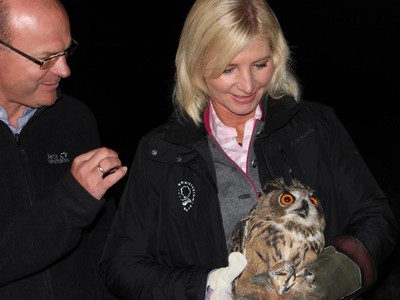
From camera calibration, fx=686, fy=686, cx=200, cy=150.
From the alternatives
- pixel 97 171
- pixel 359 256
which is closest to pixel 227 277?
pixel 359 256

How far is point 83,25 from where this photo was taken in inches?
389

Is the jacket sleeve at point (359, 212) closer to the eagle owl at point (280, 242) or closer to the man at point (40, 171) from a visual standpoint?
the eagle owl at point (280, 242)

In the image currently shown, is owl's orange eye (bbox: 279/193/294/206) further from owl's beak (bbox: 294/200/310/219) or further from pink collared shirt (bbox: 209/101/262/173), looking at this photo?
pink collared shirt (bbox: 209/101/262/173)

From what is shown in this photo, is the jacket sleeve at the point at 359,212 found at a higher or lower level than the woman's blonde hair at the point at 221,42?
lower

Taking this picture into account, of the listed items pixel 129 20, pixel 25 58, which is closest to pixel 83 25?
pixel 129 20

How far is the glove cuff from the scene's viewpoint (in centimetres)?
224

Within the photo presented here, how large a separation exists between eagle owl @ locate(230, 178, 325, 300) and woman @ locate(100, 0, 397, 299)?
6 centimetres

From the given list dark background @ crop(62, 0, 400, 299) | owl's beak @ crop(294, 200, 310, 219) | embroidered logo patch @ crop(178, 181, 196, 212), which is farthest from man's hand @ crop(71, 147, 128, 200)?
dark background @ crop(62, 0, 400, 299)

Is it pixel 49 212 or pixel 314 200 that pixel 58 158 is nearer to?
pixel 49 212

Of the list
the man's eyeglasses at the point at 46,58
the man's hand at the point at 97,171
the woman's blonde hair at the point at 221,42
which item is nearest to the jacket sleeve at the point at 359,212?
the woman's blonde hair at the point at 221,42

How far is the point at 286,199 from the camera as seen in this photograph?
7.47 ft

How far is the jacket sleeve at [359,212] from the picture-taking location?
2.26 metres

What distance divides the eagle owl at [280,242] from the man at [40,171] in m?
0.49

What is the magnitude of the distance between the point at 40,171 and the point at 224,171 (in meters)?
0.71
